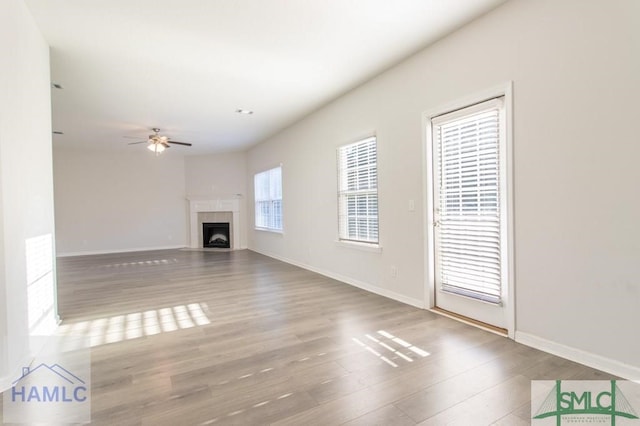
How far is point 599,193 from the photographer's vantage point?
2.03 m

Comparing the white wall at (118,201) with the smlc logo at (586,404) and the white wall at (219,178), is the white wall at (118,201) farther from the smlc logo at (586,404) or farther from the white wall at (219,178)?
the smlc logo at (586,404)

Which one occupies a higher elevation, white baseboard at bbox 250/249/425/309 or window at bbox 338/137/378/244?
window at bbox 338/137/378/244

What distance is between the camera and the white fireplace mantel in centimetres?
900

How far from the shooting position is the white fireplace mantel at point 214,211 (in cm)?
900

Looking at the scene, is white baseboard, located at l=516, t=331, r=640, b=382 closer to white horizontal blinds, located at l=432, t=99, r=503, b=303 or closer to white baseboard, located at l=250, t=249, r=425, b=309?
white horizontal blinds, located at l=432, t=99, r=503, b=303

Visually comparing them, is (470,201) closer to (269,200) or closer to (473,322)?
(473,322)

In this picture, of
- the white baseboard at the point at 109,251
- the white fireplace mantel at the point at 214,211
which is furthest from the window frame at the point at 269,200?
the white baseboard at the point at 109,251

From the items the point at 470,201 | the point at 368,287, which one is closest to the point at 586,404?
the point at 470,201

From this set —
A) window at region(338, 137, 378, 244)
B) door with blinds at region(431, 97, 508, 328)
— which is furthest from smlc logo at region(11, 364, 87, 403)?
window at region(338, 137, 378, 244)

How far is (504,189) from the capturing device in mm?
2613

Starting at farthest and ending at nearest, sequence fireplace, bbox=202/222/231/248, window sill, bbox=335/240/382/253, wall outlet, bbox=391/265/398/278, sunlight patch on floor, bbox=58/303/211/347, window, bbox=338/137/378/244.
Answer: fireplace, bbox=202/222/231/248 < window, bbox=338/137/378/244 < window sill, bbox=335/240/382/253 < wall outlet, bbox=391/265/398/278 < sunlight patch on floor, bbox=58/303/211/347

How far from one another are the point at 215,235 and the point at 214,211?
718 millimetres

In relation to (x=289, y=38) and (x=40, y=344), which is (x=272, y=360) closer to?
(x=40, y=344)

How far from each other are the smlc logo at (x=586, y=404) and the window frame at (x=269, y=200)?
17.9 feet
